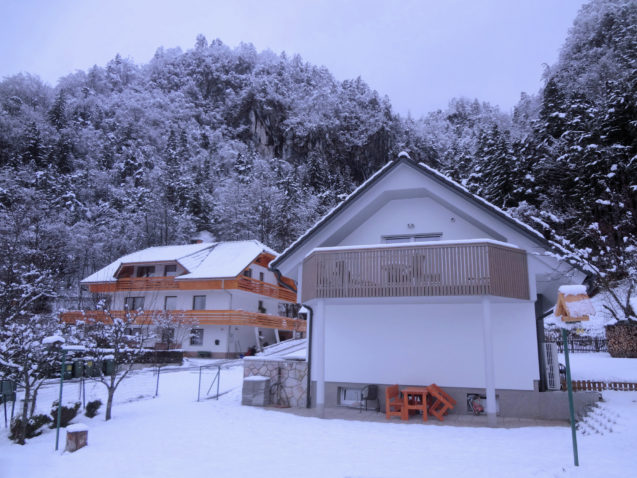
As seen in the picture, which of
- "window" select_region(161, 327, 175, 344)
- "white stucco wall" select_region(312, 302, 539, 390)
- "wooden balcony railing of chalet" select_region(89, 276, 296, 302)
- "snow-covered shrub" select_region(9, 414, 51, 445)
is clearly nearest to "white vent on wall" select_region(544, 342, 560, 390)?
"white stucco wall" select_region(312, 302, 539, 390)

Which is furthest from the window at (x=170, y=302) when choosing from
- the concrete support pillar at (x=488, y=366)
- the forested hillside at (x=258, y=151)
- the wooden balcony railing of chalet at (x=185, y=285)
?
the concrete support pillar at (x=488, y=366)

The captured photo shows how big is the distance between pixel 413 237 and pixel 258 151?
72952 mm

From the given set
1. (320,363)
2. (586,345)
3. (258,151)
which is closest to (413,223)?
(320,363)

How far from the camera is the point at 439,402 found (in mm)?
11875

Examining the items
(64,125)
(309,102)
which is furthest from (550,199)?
(64,125)

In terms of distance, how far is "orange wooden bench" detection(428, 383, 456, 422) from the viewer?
1146cm

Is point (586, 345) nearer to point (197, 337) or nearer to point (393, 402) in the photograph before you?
point (393, 402)

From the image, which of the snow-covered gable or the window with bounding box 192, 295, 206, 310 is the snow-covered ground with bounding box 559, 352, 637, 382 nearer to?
the snow-covered gable

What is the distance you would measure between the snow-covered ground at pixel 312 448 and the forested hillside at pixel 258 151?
3.96 m

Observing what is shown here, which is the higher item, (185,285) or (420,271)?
(185,285)

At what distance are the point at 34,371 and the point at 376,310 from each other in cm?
936

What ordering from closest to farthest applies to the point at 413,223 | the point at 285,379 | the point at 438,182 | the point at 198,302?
the point at 438,182 → the point at 285,379 → the point at 413,223 → the point at 198,302

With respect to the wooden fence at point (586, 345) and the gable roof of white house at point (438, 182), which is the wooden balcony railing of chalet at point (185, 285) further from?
the wooden fence at point (586, 345)

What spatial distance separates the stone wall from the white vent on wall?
691 centimetres
